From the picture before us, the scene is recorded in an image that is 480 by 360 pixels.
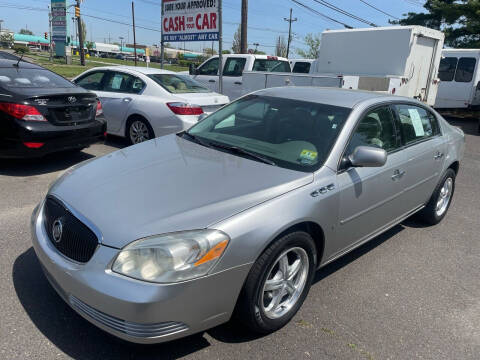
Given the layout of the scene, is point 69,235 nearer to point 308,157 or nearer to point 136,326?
point 136,326

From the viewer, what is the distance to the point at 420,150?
3.99 m

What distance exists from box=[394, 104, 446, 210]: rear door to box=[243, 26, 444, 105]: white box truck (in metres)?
5.34

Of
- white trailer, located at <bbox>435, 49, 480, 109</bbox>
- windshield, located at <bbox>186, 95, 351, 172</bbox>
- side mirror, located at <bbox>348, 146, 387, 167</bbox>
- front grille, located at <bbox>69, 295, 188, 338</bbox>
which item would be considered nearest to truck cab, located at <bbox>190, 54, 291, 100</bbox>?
windshield, located at <bbox>186, 95, 351, 172</bbox>

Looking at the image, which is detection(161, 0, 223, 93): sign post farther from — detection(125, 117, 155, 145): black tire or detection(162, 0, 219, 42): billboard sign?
detection(125, 117, 155, 145): black tire

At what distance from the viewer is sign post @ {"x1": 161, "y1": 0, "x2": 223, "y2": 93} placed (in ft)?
33.0

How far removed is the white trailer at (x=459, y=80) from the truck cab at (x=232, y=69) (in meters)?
8.02

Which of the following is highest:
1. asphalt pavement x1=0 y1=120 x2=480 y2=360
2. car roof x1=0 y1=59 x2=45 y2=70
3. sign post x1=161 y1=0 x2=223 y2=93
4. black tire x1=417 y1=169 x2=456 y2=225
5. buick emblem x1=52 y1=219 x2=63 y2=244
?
sign post x1=161 y1=0 x2=223 y2=93

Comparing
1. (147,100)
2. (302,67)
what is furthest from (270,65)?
(147,100)

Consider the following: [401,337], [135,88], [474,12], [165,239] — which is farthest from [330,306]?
[474,12]

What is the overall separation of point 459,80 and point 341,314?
15591 mm

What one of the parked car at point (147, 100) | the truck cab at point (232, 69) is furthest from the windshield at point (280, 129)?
the truck cab at point (232, 69)

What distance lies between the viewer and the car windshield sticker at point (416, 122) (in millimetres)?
4074

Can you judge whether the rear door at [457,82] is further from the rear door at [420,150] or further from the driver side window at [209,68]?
the rear door at [420,150]

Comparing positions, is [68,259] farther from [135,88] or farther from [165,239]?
[135,88]
